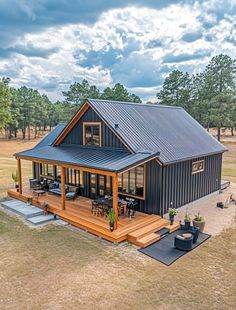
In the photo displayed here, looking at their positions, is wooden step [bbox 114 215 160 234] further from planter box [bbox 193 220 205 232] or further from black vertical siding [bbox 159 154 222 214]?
planter box [bbox 193 220 205 232]

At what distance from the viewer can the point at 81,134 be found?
1393cm

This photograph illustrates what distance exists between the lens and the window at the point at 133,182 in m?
11.3

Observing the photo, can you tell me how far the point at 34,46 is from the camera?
19156 mm

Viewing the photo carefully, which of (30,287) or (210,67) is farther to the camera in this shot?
(210,67)

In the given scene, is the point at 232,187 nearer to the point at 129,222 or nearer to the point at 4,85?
the point at 129,222

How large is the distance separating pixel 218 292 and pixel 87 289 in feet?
10.9

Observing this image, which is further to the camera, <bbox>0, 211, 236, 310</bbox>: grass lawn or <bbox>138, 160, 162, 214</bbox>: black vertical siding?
<bbox>138, 160, 162, 214</bbox>: black vertical siding

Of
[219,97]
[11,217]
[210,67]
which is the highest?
[210,67]

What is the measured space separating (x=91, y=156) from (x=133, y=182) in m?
2.24

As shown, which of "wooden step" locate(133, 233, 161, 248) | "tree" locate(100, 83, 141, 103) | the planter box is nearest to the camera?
"wooden step" locate(133, 233, 161, 248)

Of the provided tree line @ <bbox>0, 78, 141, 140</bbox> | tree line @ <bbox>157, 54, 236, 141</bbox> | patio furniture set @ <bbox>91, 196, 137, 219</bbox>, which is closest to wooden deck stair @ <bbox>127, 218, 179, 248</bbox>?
patio furniture set @ <bbox>91, 196, 137, 219</bbox>

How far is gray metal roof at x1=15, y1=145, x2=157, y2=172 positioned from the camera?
991cm

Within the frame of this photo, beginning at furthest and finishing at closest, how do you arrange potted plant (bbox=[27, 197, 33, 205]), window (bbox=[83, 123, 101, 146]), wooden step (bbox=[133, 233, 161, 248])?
potted plant (bbox=[27, 197, 33, 205]) → window (bbox=[83, 123, 101, 146]) → wooden step (bbox=[133, 233, 161, 248])

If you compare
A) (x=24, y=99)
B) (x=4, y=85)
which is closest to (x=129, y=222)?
(x=4, y=85)
